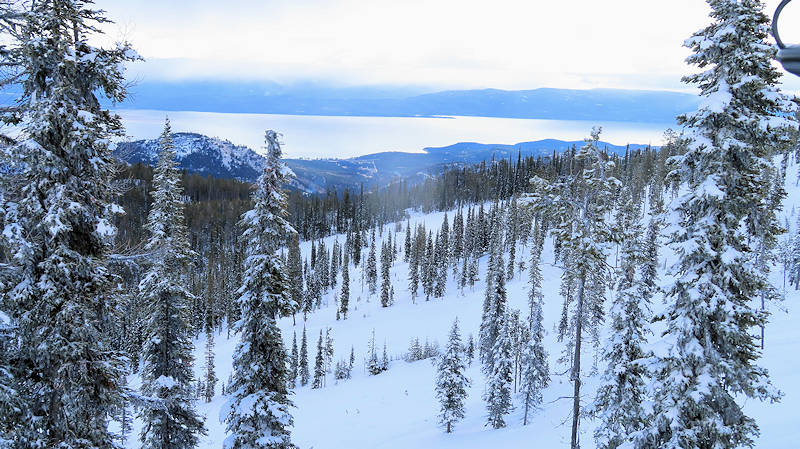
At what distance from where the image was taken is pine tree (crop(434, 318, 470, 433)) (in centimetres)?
3794

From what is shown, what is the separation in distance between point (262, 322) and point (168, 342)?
5.42m

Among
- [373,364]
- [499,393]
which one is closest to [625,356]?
[499,393]

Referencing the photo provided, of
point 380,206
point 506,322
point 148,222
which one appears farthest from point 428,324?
point 380,206

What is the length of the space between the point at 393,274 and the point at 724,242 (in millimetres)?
107576

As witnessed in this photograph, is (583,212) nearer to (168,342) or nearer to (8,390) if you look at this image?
(8,390)

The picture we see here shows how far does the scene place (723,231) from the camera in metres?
9.53

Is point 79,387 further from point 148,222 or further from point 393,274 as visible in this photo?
point 393,274

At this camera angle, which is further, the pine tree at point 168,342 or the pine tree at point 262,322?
the pine tree at point 168,342

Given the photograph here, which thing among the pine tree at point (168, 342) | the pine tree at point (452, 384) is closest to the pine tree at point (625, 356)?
the pine tree at point (168, 342)

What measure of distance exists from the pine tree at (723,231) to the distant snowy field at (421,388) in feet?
9.55

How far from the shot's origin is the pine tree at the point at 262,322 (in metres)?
14.0

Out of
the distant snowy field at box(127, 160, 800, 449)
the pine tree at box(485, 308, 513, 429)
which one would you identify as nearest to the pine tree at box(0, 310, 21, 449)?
the distant snowy field at box(127, 160, 800, 449)

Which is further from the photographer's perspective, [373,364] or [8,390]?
[373,364]

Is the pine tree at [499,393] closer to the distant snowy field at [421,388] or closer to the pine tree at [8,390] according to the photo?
the distant snowy field at [421,388]
